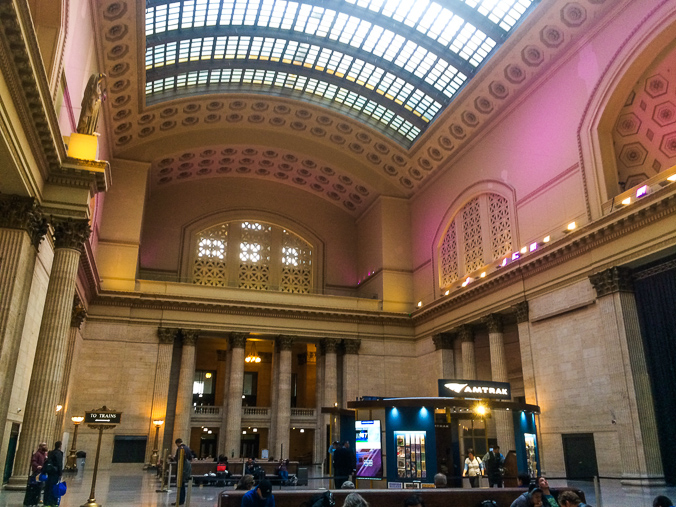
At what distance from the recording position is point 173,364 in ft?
84.7

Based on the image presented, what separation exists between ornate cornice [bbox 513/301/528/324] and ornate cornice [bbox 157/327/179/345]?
48.8ft

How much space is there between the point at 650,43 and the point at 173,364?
2253cm

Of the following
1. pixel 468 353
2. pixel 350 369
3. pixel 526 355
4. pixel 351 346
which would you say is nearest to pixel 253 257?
pixel 351 346

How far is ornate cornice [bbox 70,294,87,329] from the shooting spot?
66.1 feet

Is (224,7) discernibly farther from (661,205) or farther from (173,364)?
(661,205)

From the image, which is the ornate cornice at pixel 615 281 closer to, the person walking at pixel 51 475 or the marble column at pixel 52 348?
the marble column at pixel 52 348

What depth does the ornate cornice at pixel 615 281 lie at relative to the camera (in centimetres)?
1586

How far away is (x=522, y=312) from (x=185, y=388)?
1462 centimetres

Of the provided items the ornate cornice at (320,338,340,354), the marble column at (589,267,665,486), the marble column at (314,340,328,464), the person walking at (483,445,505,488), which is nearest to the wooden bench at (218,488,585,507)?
the person walking at (483,445,505,488)

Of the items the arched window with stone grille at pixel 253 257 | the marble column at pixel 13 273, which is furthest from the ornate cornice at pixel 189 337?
the marble column at pixel 13 273

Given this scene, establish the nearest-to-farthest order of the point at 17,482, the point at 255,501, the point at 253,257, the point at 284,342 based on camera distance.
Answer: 1. the point at 255,501
2. the point at 17,482
3. the point at 284,342
4. the point at 253,257

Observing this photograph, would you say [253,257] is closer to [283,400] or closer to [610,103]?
[283,400]

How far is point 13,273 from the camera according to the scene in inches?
442

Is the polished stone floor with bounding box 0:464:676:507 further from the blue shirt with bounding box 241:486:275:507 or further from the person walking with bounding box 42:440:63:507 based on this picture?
Answer: the blue shirt with bounding box 241:486:275:507
